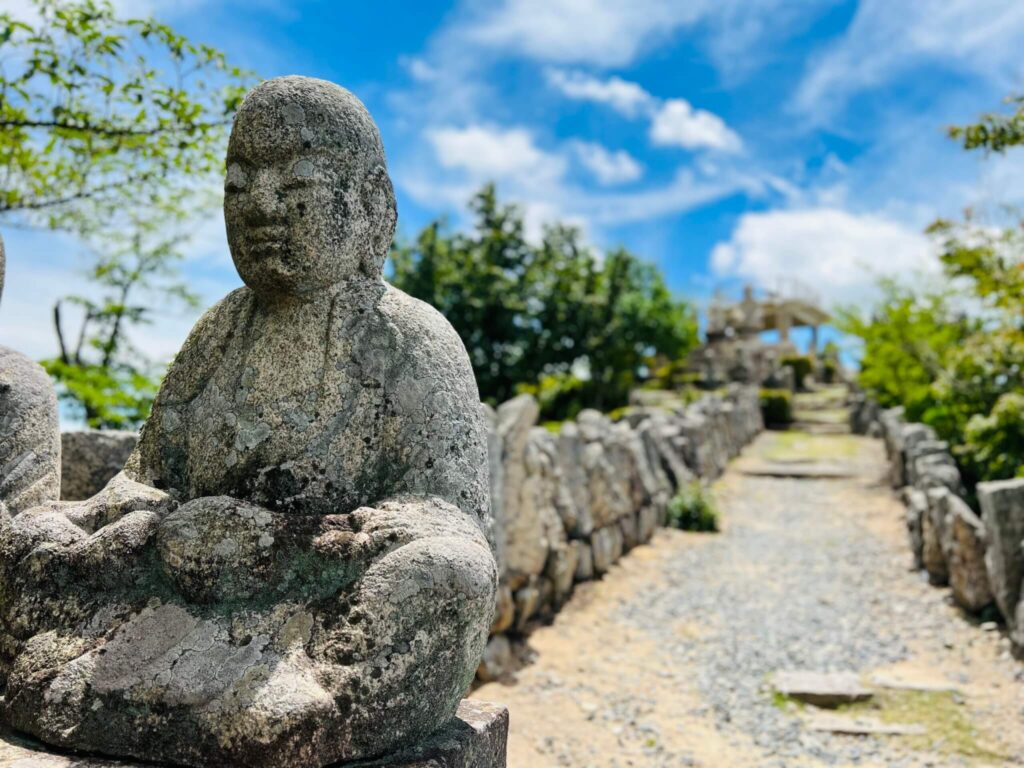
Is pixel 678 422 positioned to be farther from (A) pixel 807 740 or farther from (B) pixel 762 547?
(A) pixel 807 740

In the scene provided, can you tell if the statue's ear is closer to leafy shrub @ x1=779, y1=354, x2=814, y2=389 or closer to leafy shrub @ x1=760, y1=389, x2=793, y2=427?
leafy shrub @ x1=760, y1=389, x2=793, y2=427

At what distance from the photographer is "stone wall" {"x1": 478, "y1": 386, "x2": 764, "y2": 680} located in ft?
26.3

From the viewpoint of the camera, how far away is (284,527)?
9.00 ft

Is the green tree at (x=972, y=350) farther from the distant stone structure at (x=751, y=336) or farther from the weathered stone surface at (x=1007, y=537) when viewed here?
the distant stone structure at (x=751, y=336)

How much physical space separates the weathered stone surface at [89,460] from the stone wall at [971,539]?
6.59 meters

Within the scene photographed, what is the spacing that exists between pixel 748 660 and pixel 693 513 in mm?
6199

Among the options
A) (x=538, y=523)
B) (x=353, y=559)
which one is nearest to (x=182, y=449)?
(x=353, y=559)

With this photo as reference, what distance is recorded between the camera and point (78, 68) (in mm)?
6293

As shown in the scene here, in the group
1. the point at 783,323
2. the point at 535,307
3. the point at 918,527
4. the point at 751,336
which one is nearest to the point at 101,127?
the point at 918,527

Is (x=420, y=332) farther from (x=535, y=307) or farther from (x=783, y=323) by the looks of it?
(x=783, y=323)

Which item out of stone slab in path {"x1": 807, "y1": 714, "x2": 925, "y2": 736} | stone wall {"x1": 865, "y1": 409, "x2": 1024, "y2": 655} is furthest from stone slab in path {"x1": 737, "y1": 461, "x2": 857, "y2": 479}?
stone slab in path {"x1": 807, "y1": 714, "x2": 925, "y2": 736}

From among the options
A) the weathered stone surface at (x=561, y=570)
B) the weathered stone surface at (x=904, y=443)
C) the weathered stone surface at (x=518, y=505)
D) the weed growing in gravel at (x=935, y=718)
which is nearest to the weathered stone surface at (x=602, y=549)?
the weathered stone surface at (x=561, y=570)

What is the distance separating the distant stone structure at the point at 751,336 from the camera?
128 feet

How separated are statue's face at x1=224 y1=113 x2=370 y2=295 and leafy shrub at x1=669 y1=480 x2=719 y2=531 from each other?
38.5 feet
